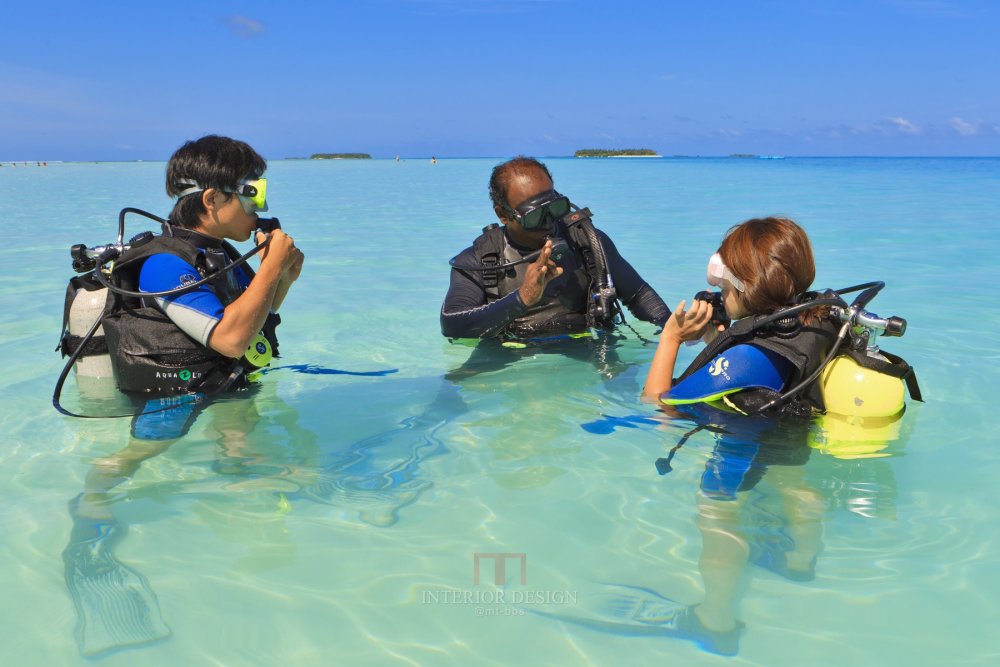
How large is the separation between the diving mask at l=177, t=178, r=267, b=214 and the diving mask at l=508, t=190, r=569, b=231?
57.0 inches

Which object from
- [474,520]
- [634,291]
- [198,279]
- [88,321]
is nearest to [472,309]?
[634,291]

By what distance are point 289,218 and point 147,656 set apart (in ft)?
52.3

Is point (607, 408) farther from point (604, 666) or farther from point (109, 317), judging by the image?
point (109, 317)

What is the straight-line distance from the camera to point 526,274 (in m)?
4.25

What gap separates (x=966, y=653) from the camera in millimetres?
2209

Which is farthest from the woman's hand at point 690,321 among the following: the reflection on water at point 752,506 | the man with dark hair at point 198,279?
the man with dark hair at point 198,279

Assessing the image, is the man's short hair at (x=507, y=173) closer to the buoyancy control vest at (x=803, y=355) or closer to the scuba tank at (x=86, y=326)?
the buoyancy control vest at (x=803, y=355)

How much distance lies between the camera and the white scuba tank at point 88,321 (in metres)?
3.62

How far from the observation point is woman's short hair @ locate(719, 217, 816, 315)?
2.91 metres

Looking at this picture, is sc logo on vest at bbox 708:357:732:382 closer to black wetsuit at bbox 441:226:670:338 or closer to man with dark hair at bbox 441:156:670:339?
man with dark hair at bbox 441:156:670:339

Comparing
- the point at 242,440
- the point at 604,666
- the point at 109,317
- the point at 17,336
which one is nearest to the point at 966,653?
the point at 604,666

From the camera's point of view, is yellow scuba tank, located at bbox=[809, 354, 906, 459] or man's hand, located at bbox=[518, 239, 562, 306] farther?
man's hand, located at bbox=[518, 239, 562, 306]

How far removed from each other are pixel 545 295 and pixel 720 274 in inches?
77.6

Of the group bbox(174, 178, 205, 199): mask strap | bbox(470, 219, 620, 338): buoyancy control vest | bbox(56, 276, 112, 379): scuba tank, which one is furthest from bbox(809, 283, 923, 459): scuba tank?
bbox(56, 276, 112, 379): scuba tank
